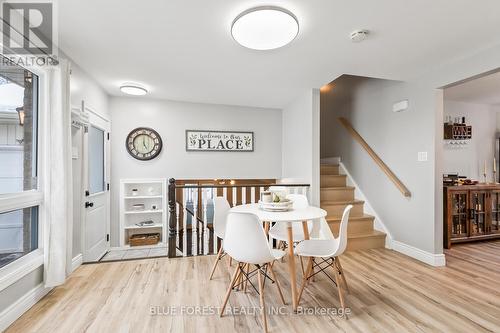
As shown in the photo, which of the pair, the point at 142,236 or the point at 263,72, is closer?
the point at 263,72

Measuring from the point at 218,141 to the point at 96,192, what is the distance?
2181 mm

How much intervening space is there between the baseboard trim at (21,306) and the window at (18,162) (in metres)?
0.33

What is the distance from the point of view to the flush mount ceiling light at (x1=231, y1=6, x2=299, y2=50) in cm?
174

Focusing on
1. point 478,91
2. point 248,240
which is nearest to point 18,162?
point 248,240

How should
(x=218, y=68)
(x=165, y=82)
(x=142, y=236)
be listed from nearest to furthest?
(x=218, y=68) < (x=165, y=82) < (x=142, y=236)

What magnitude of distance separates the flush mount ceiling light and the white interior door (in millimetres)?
Result: 2516

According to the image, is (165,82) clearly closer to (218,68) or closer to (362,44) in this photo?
(218,68)

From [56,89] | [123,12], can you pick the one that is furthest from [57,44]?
[123,12]

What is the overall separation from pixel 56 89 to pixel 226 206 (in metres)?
2.08

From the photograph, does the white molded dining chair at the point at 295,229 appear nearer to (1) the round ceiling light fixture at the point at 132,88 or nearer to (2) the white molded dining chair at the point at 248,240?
(2) the white molded dining chair at the point at 248,240

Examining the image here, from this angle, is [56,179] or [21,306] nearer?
[21,306]

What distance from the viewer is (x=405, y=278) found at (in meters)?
2.56

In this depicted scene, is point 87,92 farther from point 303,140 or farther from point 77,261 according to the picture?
point 303,140

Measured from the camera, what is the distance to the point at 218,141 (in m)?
4.61
